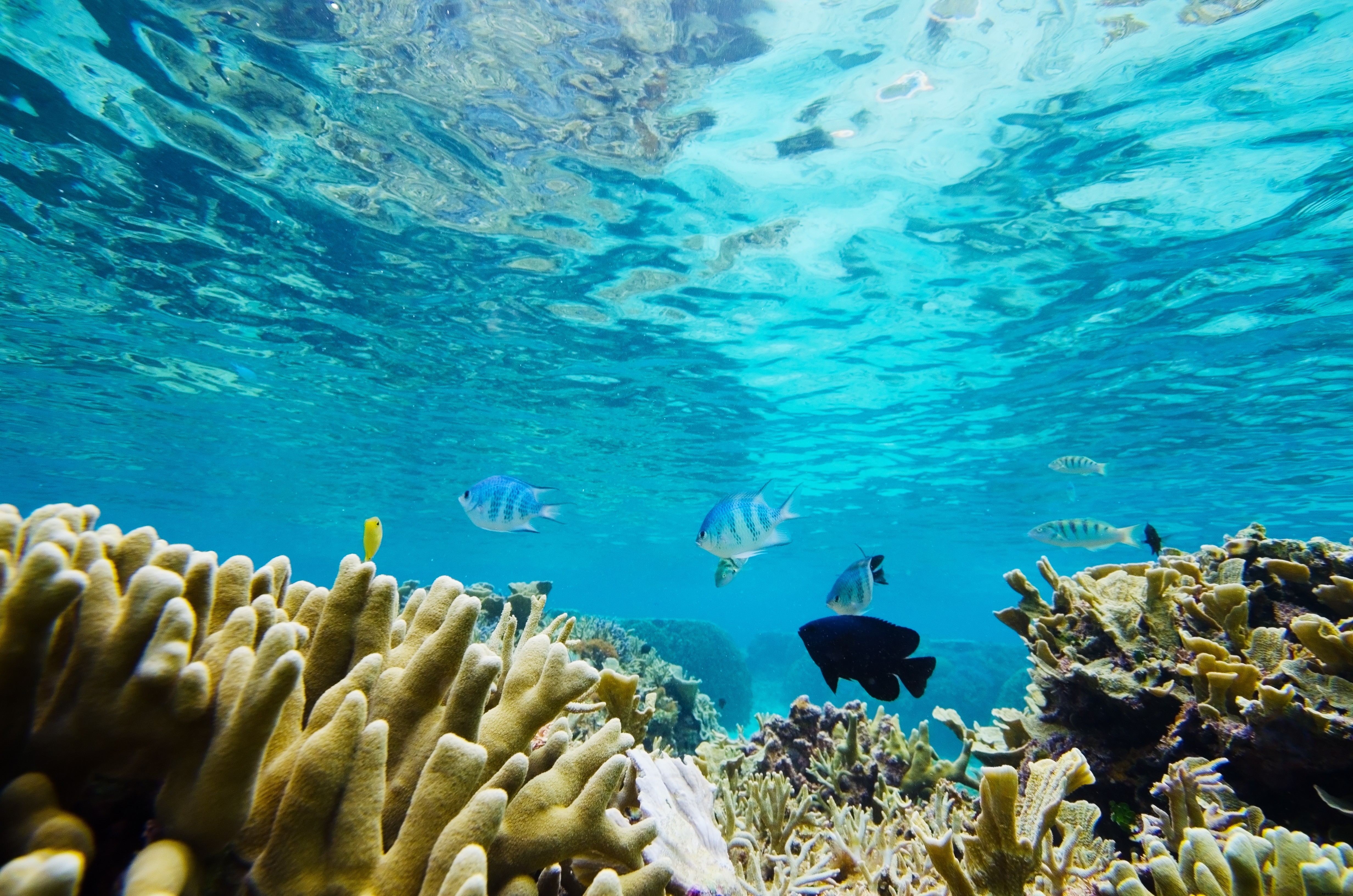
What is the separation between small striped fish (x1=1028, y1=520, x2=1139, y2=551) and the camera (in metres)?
9.30

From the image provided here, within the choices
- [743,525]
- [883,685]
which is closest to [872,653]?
[883,685]

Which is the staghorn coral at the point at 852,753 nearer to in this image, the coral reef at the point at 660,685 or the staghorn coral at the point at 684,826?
the coral reef at the point at 660,685

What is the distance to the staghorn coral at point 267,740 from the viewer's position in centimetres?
109

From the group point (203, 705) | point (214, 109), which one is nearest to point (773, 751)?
point (203, 705)

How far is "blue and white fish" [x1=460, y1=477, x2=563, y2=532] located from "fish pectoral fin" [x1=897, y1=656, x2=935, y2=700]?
377 centimetres

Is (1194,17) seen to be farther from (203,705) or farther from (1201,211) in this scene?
(203,705)

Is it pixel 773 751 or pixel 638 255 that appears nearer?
pixel 773 751

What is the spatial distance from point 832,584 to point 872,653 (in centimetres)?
316

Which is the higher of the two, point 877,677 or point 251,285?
point 251,285

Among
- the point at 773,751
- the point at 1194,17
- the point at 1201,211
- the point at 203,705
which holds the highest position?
the point at 1194,17

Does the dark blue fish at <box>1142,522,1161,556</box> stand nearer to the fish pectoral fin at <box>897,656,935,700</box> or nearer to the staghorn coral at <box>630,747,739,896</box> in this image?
the fish pectoral fin at <box>897,656,935,700</box>

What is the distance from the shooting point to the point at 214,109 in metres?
8.93

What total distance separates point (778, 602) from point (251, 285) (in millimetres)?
120701

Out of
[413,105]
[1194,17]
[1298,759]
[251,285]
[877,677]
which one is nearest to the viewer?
[1298,759]
